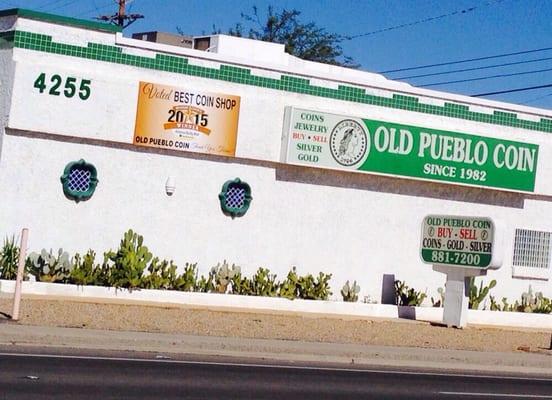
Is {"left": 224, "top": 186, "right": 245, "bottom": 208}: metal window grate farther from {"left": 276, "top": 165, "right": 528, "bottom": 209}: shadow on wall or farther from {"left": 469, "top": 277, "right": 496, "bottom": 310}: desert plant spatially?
{"left": 469, "top": 277, "right": 496, "bottom": 310}: desert plant

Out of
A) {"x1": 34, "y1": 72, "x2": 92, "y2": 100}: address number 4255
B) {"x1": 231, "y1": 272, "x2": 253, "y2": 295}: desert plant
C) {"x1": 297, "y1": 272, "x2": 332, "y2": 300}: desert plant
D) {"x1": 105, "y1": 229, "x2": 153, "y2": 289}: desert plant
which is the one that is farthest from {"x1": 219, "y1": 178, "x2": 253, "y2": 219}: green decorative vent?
{"x1": 34, "y1": 72, "x2": 92, "y2": 100}: address number 4255

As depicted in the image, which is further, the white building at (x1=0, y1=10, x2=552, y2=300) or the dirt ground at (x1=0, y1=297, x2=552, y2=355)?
the white building at (x1=0, y1=10, x2=552, y2=300)

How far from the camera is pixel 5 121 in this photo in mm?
25188

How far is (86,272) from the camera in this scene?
84.2ft

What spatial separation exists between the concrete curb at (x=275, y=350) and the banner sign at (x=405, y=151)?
22.6ft

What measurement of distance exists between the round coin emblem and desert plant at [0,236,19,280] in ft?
26.7

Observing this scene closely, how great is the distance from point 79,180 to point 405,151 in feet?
27.8

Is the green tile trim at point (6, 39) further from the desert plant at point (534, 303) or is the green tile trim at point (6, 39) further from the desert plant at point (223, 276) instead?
the desert plant at point (534, 303)

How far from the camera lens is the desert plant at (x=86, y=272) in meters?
25.5

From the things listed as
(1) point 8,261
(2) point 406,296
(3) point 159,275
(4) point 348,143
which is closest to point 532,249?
(2) point 406,296

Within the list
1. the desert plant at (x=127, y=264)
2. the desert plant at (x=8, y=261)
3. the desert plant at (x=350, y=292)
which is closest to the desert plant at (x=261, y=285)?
the desert plant at (x=350, y=292)

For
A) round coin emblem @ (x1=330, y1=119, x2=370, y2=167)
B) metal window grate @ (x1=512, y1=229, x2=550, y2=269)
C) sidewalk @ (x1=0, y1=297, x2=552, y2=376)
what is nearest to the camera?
sidewalk @ (x1=0, y1=297, x2=552, y2=376)

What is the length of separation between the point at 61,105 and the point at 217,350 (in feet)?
25.0

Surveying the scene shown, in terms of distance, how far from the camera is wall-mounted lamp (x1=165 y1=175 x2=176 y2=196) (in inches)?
1067
